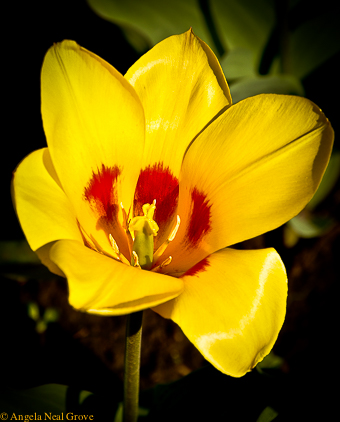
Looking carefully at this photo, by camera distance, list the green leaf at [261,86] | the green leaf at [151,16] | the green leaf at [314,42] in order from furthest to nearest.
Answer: the green leaf at [314,42], the green leaf at [151,16], the green leaf at [261,86]

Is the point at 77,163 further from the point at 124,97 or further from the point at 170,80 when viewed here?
the point at 170,80

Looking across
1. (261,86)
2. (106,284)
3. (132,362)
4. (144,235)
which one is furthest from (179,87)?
(261,86)

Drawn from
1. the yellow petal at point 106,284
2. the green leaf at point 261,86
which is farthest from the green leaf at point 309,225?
the yellow petal at point 106,284

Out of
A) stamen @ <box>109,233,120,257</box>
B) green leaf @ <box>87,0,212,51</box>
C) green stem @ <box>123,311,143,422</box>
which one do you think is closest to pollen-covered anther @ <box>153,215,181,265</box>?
stamen @ <box>109,233,120,257</box>

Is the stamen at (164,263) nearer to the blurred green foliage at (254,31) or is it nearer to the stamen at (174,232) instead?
the stamen at (174,232)

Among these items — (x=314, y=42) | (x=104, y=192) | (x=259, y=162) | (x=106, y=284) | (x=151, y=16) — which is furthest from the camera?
(x=314, y=42)

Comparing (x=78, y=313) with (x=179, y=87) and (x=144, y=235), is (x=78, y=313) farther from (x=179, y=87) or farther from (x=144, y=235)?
(x=179, y=87)
